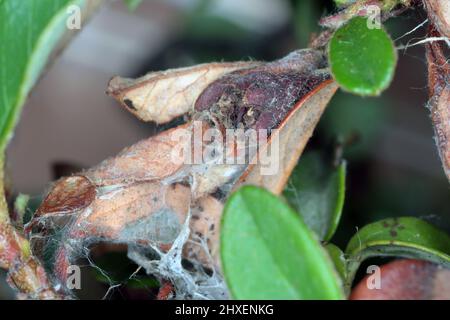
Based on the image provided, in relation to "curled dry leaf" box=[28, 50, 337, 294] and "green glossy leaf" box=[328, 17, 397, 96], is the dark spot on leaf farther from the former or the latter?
"green glossy leaf" box=[328, 17, 397, 96]

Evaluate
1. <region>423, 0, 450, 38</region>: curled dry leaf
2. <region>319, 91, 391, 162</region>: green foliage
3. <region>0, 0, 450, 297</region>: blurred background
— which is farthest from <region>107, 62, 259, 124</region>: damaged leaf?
<region>319, 91, 391, 162</region>: green foliage

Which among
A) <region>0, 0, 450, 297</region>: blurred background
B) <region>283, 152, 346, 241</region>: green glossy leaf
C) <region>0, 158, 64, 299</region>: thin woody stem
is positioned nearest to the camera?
<region>0, 158, 64, 299</region>: thin woody stem

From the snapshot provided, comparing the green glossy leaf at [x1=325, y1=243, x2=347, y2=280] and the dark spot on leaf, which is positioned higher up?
the dark spot on leaf

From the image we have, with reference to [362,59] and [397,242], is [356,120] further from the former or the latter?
[362,59]

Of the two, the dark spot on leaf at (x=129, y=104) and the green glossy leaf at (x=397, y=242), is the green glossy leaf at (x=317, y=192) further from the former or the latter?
the dark spot on leaf at (x=129, y=104)

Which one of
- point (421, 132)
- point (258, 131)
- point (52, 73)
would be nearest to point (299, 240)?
point (258, 131)

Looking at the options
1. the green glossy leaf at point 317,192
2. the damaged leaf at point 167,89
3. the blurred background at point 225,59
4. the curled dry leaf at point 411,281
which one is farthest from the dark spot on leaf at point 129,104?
the curled dry leaf at point 411,281

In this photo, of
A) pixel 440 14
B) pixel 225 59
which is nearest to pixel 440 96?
pixel 440 14
